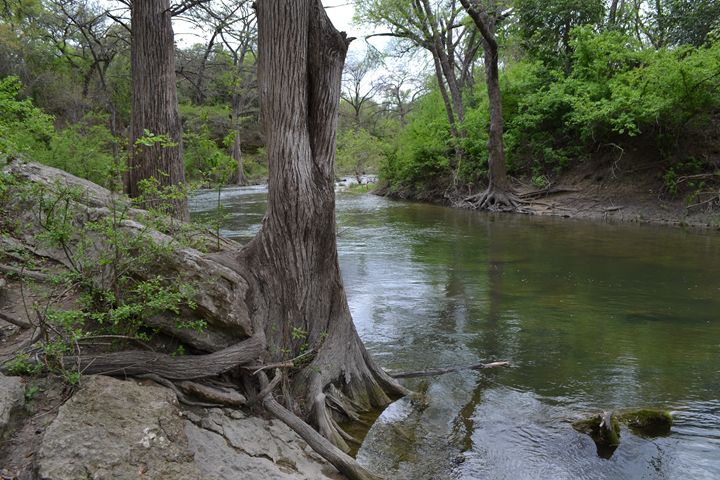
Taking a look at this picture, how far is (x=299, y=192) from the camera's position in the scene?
4699 mm

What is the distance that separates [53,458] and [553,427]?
405 cm

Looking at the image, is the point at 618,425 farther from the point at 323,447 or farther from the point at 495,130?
the point at 495,130

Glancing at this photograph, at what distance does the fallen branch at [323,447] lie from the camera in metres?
3.63

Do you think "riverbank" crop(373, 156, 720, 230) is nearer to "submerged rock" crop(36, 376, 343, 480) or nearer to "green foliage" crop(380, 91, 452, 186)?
"green foliage" crop(380, 91, 452, 186)

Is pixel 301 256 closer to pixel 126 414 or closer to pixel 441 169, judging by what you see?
pixel 126 414

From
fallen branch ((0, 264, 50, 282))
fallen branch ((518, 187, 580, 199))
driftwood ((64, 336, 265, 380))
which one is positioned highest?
fallen branch ((518, 187, 580, 199))

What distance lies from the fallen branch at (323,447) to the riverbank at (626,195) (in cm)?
1563

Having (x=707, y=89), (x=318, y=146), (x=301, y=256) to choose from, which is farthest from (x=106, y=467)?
(x=707, y=89)

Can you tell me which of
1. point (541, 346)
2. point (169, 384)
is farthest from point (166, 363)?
point (541, 346)

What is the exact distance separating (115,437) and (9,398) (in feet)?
2.33

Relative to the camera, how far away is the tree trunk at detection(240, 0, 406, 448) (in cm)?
468

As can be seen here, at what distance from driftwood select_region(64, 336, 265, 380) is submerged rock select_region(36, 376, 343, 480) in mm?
163

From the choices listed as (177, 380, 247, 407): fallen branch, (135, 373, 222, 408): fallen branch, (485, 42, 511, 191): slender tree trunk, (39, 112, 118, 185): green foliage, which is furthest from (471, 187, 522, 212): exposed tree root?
(135, 373, 222, 408): fallen branch

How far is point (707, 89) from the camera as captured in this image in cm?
1616
